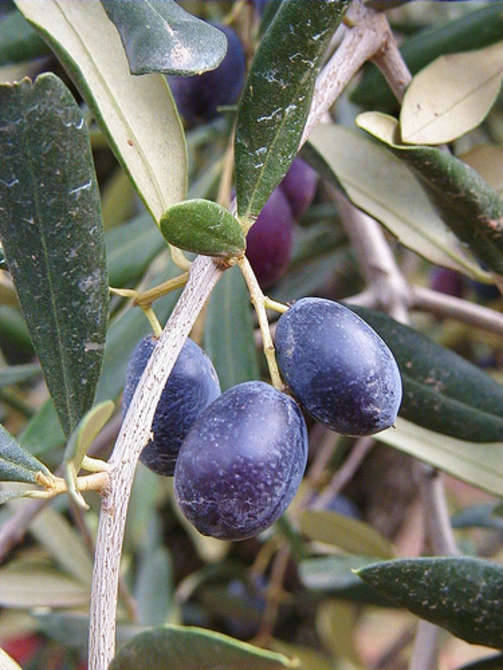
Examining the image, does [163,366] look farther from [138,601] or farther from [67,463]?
[138,601]

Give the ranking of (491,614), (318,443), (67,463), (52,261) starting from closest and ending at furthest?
(67,463), (52,261), (491,614), (318,443)

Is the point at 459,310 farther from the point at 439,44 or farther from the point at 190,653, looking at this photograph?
the point at 190,653

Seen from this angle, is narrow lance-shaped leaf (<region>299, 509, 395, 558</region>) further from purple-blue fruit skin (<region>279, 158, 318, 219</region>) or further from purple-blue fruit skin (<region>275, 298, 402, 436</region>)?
purple-blue fruit skin (<region>275, 298, 402, 436</region>)

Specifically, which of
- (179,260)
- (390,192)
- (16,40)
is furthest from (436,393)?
(16,40)

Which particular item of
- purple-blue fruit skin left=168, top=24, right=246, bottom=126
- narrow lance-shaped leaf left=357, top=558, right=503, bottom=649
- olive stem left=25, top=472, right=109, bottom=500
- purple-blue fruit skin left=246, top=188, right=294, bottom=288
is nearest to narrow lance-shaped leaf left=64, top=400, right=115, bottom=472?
olive stem left=25, top=472, right=109, bottom=500

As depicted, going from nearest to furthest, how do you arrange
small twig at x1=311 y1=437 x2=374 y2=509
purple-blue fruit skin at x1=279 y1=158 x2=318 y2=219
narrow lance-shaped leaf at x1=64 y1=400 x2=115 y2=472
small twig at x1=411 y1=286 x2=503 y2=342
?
narrow lance-shaped leaf at x1=64 y1=400 x2=115 y2=472, small twig at x1=411 y1=286 x2=503 y2=342, purple-blue fruit skin at x1=279 y1=158 x2=318 y2=219, small twig at x1=311 y1=437 x2=374 y2=509

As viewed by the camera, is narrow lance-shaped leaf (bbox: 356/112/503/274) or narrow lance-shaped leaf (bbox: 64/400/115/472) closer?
narrow lance-shaped leaf (bbox: 64/400/115/472)

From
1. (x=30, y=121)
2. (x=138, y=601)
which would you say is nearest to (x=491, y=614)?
(x=30, y=121)
